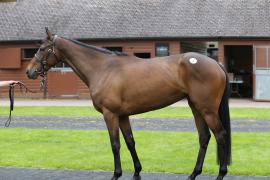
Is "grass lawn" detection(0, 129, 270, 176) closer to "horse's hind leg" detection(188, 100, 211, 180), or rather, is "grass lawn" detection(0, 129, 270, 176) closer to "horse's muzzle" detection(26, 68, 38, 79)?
"horse's hind leg" detection(188, 100, 211, 180)

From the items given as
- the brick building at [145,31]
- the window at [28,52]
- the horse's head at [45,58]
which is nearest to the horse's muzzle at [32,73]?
the horse's head at [45,58]

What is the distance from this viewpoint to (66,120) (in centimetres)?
1781

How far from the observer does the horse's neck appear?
820cm

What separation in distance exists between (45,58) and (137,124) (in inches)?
330

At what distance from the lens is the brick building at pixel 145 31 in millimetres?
27875

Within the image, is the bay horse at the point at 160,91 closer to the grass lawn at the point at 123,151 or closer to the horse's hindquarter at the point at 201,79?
the horse's hindquarter at the point at 201,79

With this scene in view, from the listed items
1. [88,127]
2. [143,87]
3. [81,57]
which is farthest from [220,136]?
[88,127]

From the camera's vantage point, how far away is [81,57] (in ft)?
27.1

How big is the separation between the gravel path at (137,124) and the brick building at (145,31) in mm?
9869

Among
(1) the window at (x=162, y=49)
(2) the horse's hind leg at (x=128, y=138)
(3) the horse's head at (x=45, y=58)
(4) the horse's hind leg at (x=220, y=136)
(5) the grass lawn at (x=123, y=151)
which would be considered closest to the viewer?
(4) the horse's hind leg at (x=220, y=136)

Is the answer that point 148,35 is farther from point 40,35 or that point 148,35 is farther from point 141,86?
point 141,86

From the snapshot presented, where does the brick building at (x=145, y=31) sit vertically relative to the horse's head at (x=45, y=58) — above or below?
below

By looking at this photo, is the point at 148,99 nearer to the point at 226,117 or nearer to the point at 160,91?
the point at 160,91

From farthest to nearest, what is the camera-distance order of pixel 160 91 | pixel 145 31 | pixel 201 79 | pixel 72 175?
pixel 145 31
pixel 72 175
pixel 160 91
pixel 201 79
